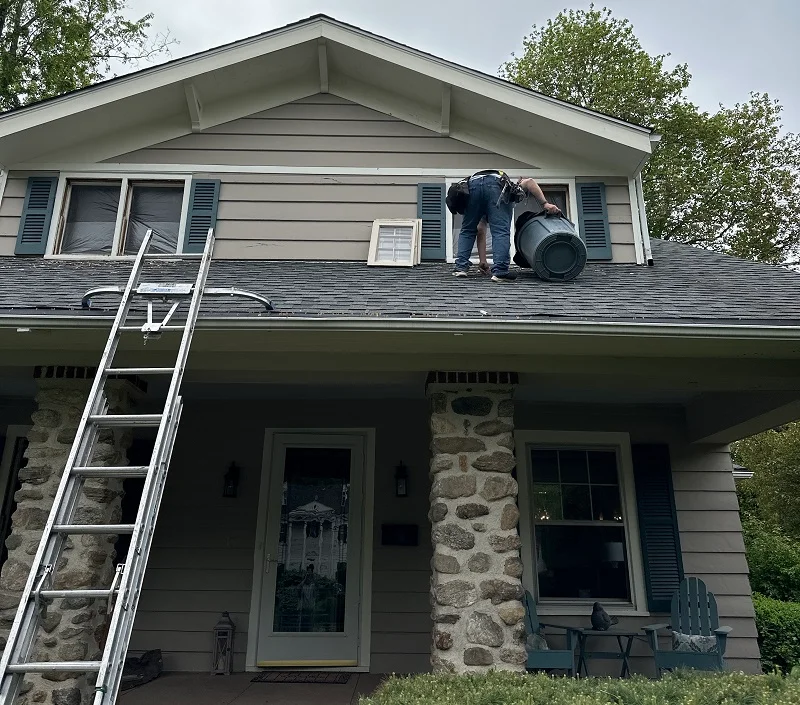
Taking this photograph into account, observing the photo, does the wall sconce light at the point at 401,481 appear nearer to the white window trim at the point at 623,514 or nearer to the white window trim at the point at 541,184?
the white window trim at the point at 623,514

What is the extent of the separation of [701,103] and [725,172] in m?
1.98

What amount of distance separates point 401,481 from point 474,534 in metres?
1.61

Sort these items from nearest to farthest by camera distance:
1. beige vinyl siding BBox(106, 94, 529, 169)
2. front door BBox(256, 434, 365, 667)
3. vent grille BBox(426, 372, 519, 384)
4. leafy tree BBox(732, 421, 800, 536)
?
vent grille BBox(426, 372, 519, 384), front door BBox(256, 434, 365, 667), beige vinyl siding BBox(106, 94, 529, 169), leafy tree BBox(732, 421, 800, 536)

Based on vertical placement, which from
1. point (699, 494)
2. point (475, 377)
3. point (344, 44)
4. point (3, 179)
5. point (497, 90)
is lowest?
point (699, 494)

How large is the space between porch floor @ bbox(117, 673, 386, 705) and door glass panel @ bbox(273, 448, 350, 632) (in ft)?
1.69

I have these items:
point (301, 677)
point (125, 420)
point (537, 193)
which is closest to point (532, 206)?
point (537, 193)

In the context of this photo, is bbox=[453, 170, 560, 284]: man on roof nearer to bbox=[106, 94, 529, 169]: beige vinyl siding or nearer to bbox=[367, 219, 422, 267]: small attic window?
bbox=[367, 219, 422, 267]: small attic window

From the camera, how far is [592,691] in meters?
2.45

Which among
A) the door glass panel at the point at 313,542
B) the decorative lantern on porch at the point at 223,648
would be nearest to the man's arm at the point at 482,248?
the door glass panel at the point at 313,542

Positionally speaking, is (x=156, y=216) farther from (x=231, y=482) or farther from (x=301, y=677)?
(x=301, y=677)

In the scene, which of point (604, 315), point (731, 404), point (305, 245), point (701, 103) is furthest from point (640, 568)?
Result: point (701, 103)

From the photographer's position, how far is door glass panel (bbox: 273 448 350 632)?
16.5 ft

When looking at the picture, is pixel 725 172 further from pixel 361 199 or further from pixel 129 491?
pixel 129 491

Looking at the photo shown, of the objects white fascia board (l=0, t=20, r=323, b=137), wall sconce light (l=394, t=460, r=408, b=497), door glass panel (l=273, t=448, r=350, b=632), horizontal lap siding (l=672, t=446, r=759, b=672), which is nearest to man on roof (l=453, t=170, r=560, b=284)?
wall sconce light (l=394, t=460, r=408, b=497)
